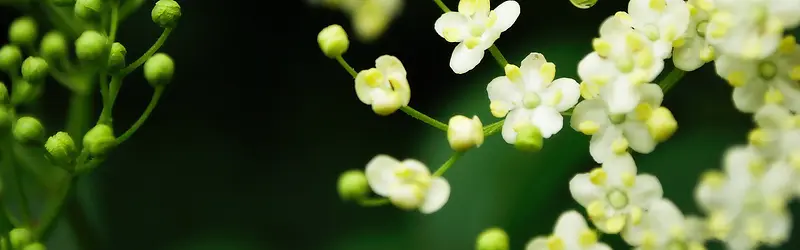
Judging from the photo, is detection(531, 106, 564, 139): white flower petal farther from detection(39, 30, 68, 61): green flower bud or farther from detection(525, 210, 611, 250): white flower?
detection(39, 30, 68, 61): green flower bud

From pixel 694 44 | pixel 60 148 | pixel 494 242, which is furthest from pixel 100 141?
pixel 694 44

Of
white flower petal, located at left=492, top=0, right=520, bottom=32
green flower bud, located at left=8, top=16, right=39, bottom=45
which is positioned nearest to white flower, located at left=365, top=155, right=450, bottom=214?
white flower petal, located at left=492, top=0, right=520, bottom=32

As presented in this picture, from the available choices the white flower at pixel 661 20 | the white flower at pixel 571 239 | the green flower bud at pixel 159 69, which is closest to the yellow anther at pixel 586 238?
the white flower at pixel 571 239

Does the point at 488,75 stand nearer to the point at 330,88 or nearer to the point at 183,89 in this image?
the point at 330,88

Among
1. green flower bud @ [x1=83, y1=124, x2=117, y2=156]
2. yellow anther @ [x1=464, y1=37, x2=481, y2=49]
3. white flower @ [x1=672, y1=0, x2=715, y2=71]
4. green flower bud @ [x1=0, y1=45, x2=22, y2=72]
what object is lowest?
white flower @ [x1=672, y1=0, x2=715, y2=71]

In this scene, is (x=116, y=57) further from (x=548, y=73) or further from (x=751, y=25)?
(x=751, y=25)

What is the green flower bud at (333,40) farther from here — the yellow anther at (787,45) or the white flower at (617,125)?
the yellow anther at (787,45)

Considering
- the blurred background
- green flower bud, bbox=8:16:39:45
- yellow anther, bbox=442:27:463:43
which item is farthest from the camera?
the blurred background
